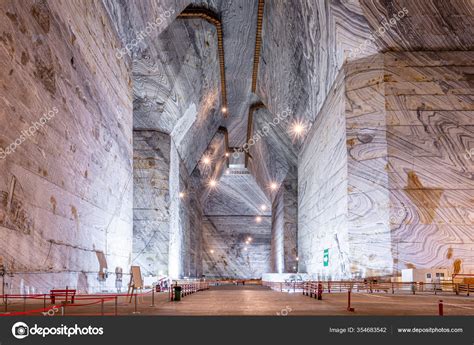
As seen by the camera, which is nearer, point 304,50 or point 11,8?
point 11,8

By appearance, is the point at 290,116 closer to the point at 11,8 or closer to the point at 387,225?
the point at 387,225

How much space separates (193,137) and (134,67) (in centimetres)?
1141

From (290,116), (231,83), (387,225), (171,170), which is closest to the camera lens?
(387,225)

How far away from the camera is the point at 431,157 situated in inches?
719

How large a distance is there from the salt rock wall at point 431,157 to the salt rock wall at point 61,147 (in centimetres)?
924

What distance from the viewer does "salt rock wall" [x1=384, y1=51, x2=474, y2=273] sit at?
17.8 m

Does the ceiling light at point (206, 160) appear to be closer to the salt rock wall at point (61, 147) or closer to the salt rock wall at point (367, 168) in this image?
Result: the salt rock wall at point (367, 168)

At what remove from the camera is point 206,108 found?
104 ft

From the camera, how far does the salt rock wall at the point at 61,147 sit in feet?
30.5

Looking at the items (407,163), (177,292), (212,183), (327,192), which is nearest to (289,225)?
(212,183)

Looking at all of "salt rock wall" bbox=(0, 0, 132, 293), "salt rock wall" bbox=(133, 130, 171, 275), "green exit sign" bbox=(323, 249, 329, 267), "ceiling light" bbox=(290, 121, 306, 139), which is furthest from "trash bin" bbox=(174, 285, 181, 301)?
"ceiling light" bbox=(290, 121, 306, 139)

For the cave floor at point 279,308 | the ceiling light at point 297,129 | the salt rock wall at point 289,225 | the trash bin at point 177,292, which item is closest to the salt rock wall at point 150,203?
the ceiling light at point 297,129

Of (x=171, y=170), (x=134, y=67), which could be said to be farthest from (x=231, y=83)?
(x=134, y=67)

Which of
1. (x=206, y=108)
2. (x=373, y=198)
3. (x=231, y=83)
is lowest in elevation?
(x=373, y=198)
